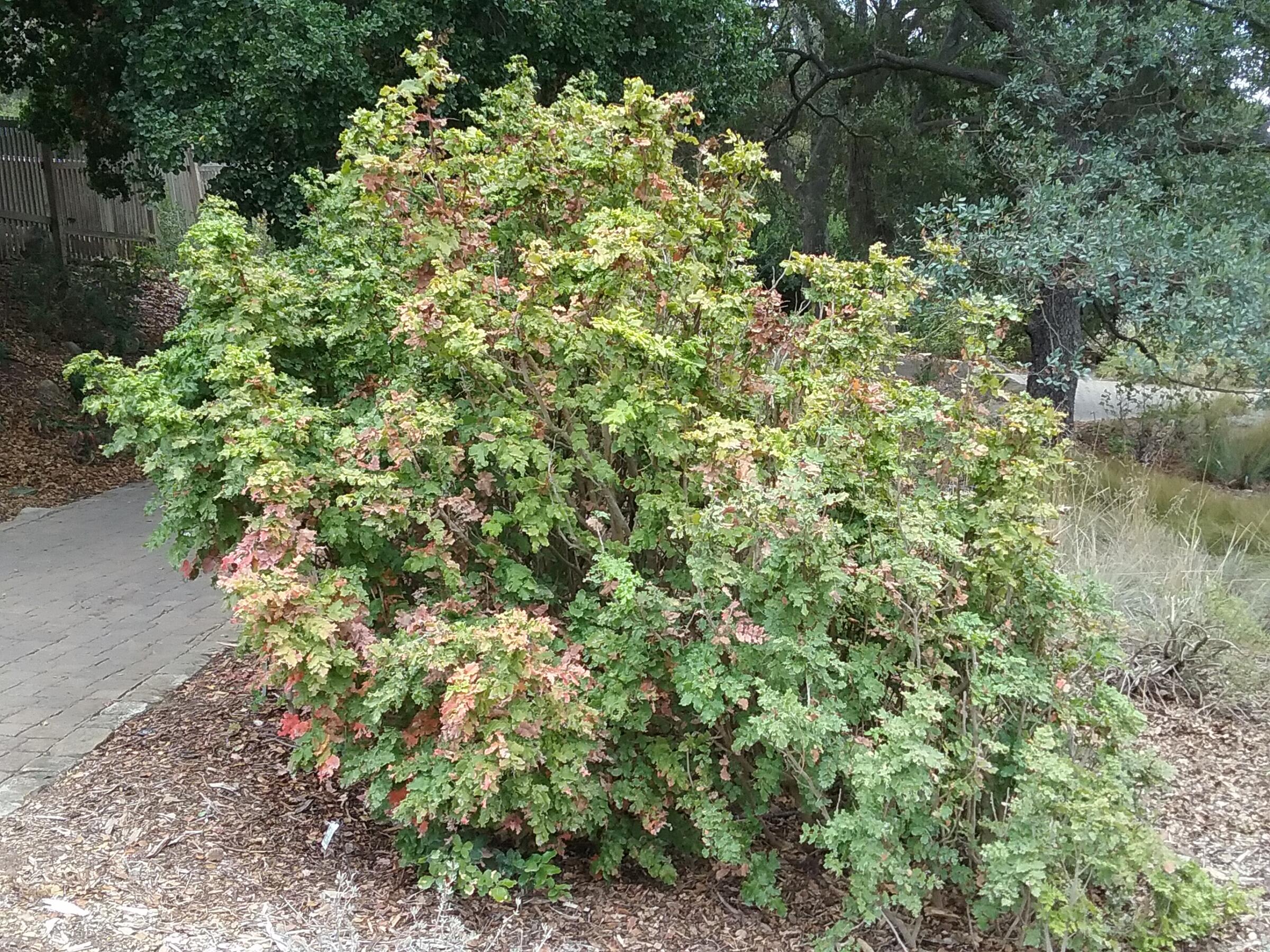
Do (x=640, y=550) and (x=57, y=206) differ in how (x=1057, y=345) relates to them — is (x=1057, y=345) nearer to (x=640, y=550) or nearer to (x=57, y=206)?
(x=640, y=550)

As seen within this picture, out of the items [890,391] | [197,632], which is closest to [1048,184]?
[890,391]

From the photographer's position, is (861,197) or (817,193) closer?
(861,197)

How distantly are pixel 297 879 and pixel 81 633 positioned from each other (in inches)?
110

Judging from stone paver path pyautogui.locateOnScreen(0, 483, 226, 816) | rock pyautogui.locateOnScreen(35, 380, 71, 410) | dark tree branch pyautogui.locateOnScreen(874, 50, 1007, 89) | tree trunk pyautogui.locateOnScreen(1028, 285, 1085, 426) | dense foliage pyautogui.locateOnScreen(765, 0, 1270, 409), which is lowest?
stone paver path pyautogui.locateOnScreen(0, 483, 226, 816)

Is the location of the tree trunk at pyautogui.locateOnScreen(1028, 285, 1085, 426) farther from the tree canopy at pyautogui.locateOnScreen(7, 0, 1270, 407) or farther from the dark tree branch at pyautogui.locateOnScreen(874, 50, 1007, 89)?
the dark tree branch at pyautogui.locateOnScreen(874, 50, 1007, 89)

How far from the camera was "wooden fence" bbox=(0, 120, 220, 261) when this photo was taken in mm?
12172

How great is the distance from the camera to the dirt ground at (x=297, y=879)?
9.04ft

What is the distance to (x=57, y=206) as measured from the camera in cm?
1257

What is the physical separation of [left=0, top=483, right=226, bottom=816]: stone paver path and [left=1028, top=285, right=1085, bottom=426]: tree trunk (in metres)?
5.50

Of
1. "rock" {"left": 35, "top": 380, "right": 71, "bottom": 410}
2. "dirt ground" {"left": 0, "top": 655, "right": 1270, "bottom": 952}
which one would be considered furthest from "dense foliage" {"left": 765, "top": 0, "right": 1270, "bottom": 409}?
"rock" {"left": 35, "top": 380, "right": 71, "bottom": 410}

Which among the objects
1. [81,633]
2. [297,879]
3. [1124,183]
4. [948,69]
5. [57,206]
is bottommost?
[297,879]

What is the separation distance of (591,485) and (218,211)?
5.69ft

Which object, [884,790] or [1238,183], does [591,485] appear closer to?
[884,790]

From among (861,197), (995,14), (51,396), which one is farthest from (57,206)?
(995,14)
